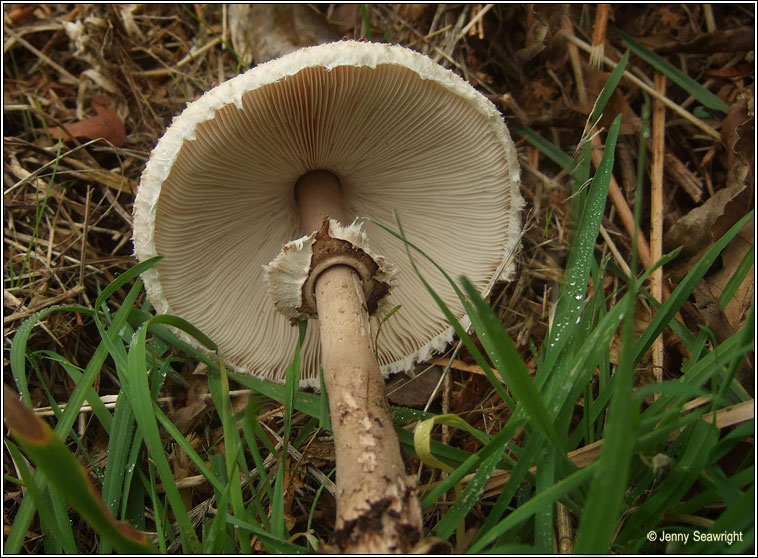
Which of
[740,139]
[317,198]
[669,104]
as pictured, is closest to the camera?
[317,198]

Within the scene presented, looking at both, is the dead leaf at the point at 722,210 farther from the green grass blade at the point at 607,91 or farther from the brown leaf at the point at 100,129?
the brown leaf at the point at 100,129

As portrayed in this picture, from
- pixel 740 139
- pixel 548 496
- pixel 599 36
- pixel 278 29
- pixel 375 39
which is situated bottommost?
pixel 548 496

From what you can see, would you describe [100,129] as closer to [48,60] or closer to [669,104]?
[48,60]

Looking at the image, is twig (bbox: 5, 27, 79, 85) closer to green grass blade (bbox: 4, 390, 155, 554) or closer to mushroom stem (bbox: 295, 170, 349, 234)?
mushroom stem (bbox: 295, 170, 349, 234)

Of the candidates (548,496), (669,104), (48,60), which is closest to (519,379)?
(548,496)

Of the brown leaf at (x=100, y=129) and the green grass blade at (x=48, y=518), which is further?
the brown leaf at (x=100, y=129)

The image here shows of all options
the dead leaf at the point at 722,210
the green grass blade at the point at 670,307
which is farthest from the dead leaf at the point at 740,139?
the green grass blade at the point at 670,307

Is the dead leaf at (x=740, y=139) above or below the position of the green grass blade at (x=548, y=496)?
above
